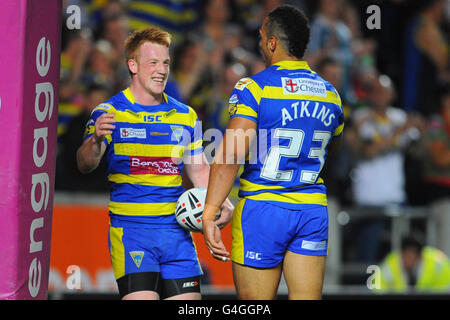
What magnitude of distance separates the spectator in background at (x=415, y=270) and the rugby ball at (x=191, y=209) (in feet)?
16.2

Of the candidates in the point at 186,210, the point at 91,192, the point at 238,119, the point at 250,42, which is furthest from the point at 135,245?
the point at 250,42

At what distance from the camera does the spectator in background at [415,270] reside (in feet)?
33.4

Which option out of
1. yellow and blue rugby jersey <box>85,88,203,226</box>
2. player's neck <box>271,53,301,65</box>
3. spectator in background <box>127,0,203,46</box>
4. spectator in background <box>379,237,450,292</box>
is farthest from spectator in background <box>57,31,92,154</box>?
player's neck <box>271,53,301,65</box>

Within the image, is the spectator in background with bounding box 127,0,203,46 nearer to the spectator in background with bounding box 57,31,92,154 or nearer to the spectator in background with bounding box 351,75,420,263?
the spectator in background with bounding box 57,31,92,154

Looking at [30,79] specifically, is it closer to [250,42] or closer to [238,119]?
[238,119]

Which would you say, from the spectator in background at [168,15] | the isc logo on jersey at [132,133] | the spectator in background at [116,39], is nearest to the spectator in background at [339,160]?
the spectator in background at [168,15]

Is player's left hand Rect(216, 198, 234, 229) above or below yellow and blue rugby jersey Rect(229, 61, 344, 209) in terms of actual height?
below

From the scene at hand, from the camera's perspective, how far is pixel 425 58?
40.2 feet

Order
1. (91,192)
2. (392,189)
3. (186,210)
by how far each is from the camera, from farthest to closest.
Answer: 1. (392,189)
2. (91,192)
3. (186,210)

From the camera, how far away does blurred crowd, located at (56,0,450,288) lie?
10234mm

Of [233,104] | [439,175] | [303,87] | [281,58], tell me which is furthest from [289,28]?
[439,175]

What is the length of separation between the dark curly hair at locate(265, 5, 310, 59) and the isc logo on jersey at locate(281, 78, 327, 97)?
254 millimetres

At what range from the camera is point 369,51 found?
39.3 ft
